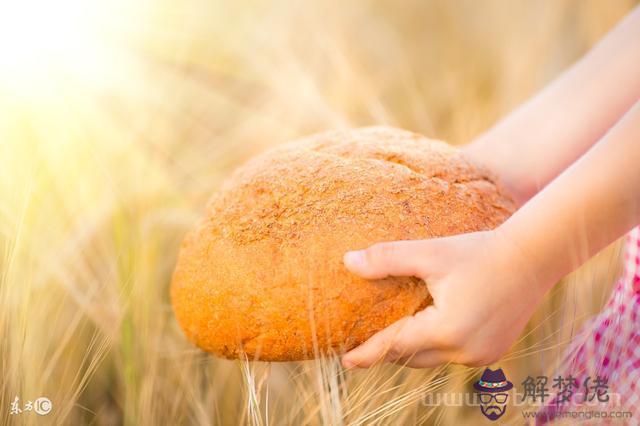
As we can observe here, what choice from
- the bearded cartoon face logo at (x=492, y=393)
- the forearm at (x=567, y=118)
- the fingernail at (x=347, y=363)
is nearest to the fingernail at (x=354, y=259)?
the fingernail at (x=347, y=363)

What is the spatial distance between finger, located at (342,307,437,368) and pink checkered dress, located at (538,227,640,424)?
0.73ft

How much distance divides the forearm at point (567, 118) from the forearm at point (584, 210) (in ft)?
0.87

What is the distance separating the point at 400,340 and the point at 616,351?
0.34 m

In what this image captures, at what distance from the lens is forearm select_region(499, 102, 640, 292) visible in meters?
0.70

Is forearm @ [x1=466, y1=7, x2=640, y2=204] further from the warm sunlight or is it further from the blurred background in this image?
the warm sunlight

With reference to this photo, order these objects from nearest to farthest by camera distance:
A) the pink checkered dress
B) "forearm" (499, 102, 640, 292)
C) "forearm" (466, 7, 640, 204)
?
1. "forearm" (499, 102, 640, 292)
2. the pink checkered dress
3. "forearm" (466, 7, 640, 204)

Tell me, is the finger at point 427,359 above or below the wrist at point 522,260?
below

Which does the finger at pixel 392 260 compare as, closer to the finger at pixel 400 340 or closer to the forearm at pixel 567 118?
the finger at pixel 400 340

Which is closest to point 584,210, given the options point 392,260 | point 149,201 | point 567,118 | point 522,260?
point 522,260

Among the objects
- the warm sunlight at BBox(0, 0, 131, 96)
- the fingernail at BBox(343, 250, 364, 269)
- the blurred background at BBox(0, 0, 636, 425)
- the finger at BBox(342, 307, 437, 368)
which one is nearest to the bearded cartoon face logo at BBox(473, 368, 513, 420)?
the blurred background at BBox(0, 0, 636, 425)

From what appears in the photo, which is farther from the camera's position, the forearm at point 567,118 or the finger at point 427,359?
the forearm at point 567,118

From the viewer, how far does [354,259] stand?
72cm

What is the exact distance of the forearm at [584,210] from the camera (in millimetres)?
696

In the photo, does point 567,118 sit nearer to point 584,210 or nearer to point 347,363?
point 584,210
